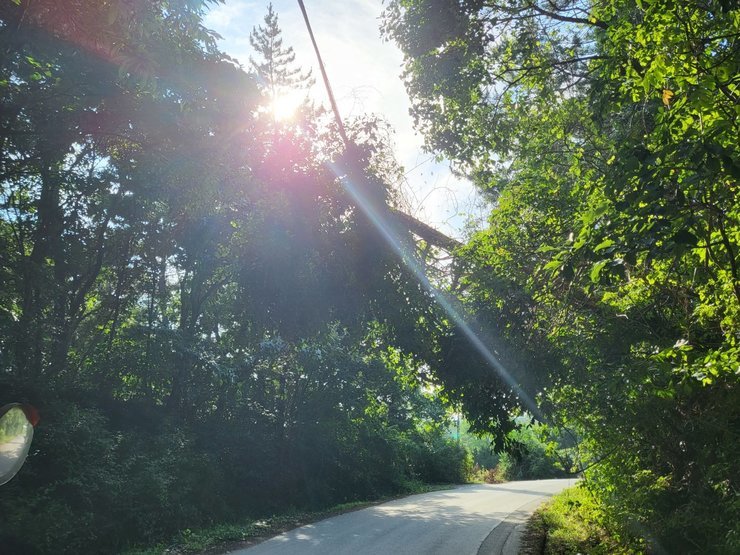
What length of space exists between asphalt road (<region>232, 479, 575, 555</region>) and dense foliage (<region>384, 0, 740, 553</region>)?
353cm

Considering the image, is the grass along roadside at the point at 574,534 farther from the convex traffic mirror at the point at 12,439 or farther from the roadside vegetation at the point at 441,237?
the convex traffic mirror at the point at 12,439

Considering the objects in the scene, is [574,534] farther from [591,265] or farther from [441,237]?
[591,265]

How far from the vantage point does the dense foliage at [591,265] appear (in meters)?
4.87

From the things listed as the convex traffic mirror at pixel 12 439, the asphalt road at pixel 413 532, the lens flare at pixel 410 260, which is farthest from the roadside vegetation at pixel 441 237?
the convex traffic mirror at pixel 12 439

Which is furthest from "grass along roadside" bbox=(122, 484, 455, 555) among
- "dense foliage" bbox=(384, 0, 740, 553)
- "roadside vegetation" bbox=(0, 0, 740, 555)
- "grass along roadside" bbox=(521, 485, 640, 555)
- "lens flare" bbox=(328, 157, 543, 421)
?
"dense foliage" bbox=(384, 0, 740, 553)

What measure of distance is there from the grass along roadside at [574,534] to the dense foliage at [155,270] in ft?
14.7

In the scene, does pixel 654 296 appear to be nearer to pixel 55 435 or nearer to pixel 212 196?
pixel 212 196

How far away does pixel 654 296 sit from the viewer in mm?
6633

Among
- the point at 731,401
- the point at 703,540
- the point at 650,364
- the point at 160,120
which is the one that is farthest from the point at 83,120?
the point at 703,540

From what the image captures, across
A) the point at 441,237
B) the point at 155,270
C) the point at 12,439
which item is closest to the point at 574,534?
the point at 441,237

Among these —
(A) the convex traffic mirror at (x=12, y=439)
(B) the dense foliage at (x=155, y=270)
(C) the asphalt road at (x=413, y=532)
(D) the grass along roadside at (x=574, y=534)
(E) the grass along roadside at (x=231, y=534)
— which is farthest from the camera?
(E) the grass along roadside at (x=231, y=534)

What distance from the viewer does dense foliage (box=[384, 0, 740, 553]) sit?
192 inches

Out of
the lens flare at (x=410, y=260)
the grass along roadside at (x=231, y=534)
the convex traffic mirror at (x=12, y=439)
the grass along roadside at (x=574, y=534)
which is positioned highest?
the lens flare at (x=410, y=260)

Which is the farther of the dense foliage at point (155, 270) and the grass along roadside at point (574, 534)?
the grass along roadside at point (574, 534)
